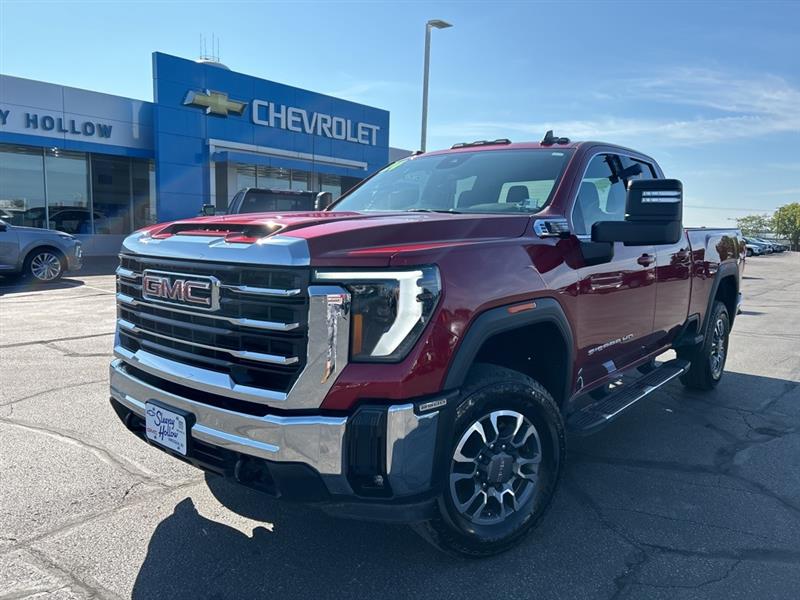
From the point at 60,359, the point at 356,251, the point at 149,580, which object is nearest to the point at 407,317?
the point at 356,251

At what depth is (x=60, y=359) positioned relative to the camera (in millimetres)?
6398

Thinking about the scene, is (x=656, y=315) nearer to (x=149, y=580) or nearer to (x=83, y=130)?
(x=149, y=580)

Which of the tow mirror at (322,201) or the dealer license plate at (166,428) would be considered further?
the tow mirror at (322,201)

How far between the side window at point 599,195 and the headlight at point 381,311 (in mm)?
1532

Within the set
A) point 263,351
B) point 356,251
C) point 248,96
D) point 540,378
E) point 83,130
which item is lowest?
point 540,378

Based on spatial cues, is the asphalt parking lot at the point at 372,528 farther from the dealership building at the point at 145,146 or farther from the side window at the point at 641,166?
the dealership building at the point at 145,146

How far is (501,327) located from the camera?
9.04ft

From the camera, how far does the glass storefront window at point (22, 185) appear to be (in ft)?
61.6

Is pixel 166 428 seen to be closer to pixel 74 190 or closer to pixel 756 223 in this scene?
pixel 74 190

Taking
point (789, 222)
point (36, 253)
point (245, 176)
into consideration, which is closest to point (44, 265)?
point (36, 253)

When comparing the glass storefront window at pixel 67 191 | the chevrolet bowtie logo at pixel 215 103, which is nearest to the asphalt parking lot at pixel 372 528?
the glass storefront window at pixel 67 191

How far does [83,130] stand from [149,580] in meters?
20.1

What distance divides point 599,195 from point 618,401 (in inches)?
52.9

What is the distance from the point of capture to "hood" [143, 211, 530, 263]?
2447 millimetres
